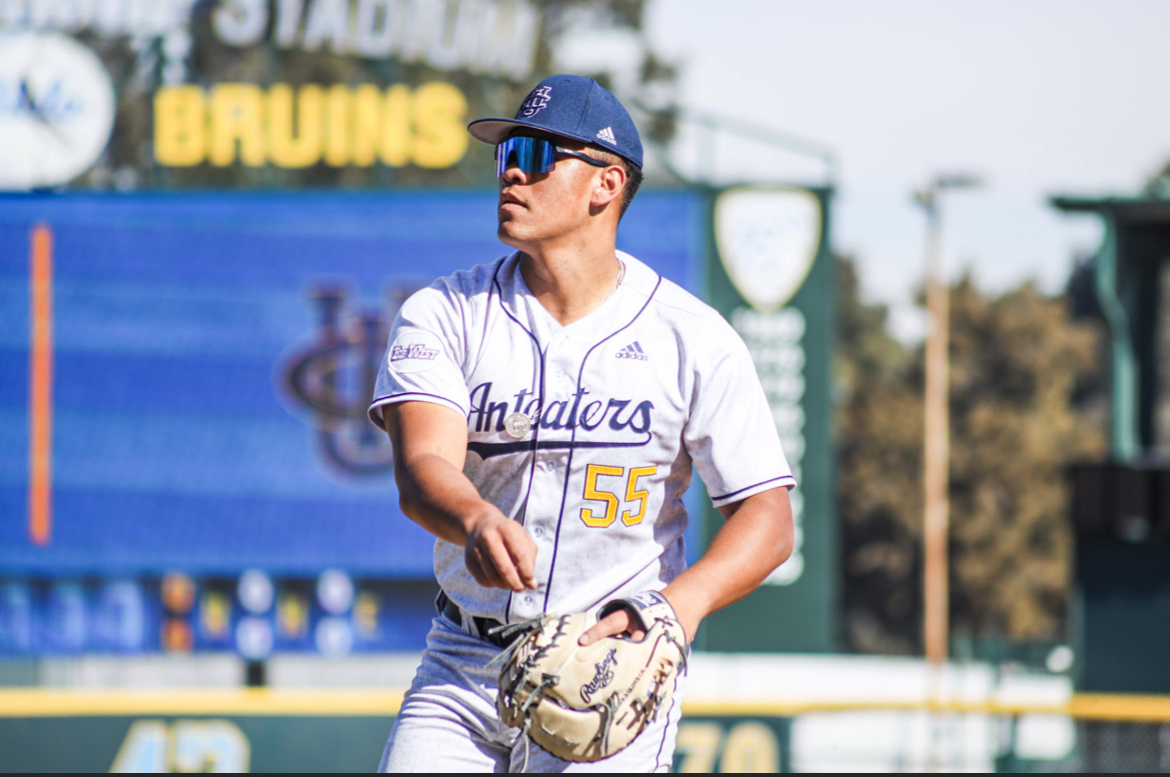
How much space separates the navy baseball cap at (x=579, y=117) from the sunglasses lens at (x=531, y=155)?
27mm

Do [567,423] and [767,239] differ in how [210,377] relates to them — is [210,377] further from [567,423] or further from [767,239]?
[567,423]

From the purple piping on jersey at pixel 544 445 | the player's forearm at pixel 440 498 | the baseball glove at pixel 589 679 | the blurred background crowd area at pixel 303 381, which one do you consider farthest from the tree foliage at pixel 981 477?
the player's forearm at pixel 440 498

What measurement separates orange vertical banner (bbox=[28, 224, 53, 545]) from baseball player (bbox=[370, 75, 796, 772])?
8.18m

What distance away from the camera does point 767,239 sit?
9781 millimetres

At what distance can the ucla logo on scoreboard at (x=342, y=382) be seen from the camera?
9.80 m

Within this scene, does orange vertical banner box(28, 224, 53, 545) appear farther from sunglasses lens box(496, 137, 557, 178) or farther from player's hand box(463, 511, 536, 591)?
player's hand box(463, 511, 536, 591)

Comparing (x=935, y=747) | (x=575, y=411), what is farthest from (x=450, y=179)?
(x=575, y=411)

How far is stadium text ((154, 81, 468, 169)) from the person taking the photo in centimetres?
1059

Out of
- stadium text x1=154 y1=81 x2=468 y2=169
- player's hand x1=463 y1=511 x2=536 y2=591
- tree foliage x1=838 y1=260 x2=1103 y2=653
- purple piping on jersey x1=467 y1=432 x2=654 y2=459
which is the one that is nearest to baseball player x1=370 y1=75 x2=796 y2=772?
purple piping on jersey x1=467 y1=432 x2=654 y2=459

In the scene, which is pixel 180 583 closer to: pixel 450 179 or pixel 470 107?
pixel 470 107

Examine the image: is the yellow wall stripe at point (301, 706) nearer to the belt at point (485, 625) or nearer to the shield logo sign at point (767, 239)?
the shield logo sign at point (767, 239)

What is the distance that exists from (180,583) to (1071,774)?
635 cm

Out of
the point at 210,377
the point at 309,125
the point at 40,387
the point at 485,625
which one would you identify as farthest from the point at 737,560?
the point at 309,125

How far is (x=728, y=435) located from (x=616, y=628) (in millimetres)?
419
